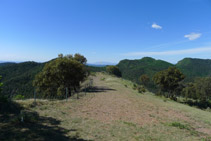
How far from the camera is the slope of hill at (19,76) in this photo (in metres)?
98.8

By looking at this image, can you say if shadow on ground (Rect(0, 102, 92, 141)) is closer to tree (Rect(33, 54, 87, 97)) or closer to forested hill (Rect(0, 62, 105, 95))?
tree (Rect(33, 54, 87, 97))

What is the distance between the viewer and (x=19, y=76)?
122188mm

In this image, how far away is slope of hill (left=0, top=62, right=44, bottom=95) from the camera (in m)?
98.8

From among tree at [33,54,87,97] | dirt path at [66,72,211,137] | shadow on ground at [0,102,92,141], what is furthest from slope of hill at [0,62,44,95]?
shadow on ground at [0,102,92,141]

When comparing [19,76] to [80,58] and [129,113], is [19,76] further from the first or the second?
[129,113]

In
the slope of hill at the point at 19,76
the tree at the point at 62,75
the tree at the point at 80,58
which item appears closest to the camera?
the tree at the point at 62,75

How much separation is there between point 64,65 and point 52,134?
64.1ft

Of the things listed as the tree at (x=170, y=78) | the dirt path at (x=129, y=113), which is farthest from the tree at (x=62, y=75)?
the tree at (x=170, y=78)

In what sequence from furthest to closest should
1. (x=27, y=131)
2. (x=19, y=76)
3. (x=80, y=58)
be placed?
(x=19, y=76) → (x=80, y=58) → (x=27, y=131)

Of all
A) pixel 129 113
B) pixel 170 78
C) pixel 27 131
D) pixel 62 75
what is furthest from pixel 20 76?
pixel 27 131

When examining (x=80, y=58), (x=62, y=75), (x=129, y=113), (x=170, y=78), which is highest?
(x=80, y=58)

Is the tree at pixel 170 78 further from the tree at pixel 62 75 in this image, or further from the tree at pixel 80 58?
the tree at pixel 62 75

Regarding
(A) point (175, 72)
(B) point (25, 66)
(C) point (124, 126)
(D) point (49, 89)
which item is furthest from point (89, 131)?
(B) point (25, 66)

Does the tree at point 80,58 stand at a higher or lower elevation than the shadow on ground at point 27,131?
higher
